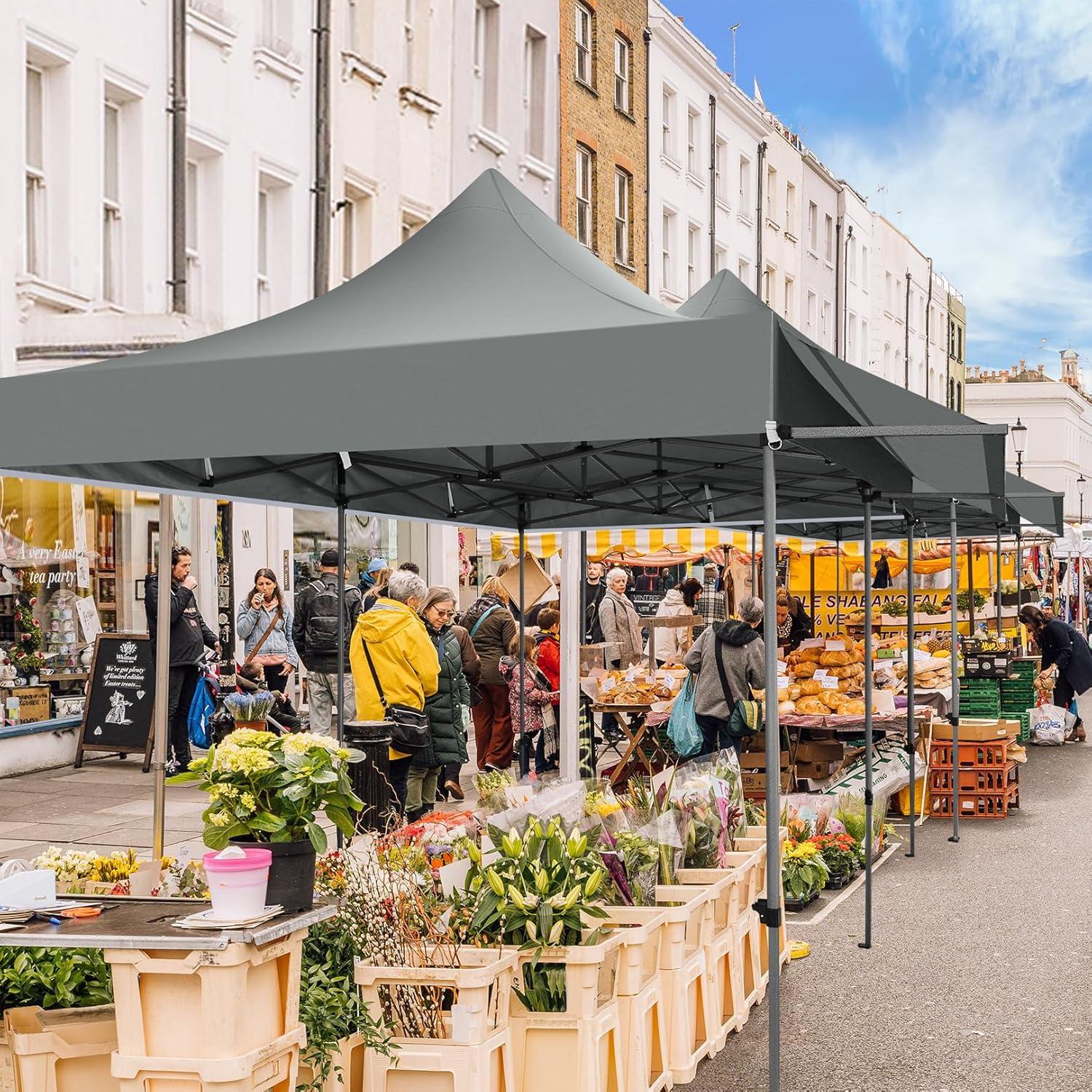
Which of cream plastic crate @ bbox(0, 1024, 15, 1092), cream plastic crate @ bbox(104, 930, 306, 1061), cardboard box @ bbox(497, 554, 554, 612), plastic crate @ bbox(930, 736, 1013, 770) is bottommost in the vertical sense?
cream plastic crate @ bbox(0, 1024, 15, 1092)

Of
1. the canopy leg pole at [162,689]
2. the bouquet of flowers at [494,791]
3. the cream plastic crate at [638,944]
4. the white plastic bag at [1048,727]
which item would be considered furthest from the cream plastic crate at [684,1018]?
the white plastic bag at [1048,727]

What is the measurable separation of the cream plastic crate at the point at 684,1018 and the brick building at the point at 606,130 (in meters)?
23.0

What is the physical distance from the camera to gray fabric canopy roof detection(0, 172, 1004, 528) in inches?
201

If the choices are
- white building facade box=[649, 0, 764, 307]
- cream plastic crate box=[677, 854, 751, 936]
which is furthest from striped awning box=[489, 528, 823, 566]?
white building facade box=[649, 0, 764, 307]

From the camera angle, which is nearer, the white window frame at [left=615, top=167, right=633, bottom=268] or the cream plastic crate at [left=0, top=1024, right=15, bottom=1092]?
the cream plastic crate at [left=0, top=1024, right=15, bottom=1092]

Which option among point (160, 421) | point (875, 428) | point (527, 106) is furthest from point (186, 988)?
point (527, 106)

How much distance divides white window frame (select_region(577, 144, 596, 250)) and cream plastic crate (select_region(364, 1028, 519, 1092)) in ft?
83.2

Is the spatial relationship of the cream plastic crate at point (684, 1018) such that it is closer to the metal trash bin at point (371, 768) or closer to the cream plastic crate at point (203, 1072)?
the cream plastic crate at point (203, 1072)

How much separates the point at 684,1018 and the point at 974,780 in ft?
25.0

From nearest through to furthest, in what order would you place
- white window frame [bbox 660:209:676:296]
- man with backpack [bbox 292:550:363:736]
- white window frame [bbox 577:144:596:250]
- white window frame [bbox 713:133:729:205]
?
man with backpack [bbox 292:550:363:736] < white window frame [bbox 577:144:596:250] < white window frame [bbox 660:209:676:296] < white window frame [bbox 713:133:729:205]

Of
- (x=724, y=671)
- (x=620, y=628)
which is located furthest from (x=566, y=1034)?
(x=620, y=628)

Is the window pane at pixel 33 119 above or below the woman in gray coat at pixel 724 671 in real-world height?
above

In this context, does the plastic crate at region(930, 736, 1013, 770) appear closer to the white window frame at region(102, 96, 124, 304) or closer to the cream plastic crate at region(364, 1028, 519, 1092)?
the cream plastic crate at region(364, 1028, 519, 1092)

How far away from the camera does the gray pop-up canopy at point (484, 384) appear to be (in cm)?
512
